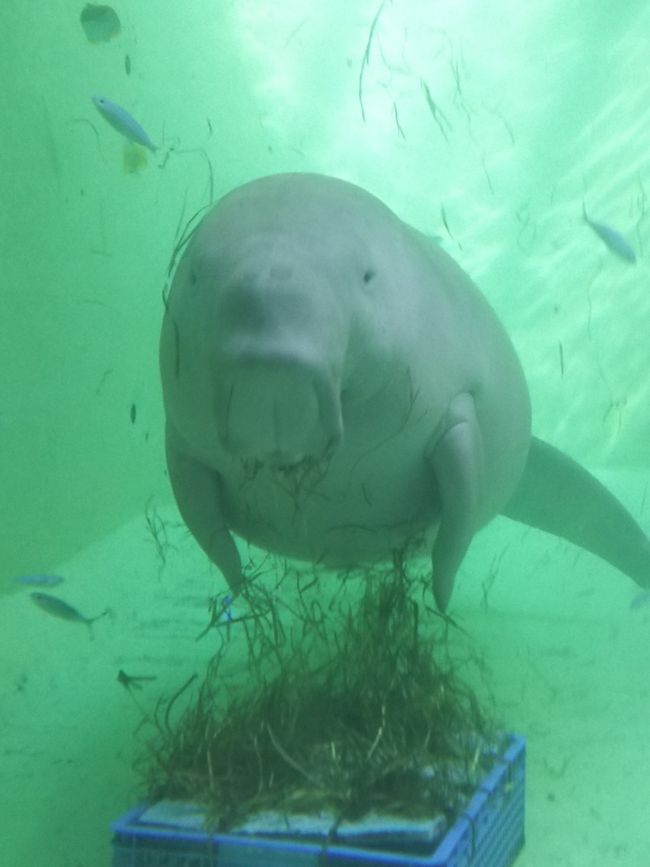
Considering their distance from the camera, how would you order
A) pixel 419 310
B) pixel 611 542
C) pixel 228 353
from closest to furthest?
1. pixel 228 353
2. pixel 419 310
3. pixel 611 542

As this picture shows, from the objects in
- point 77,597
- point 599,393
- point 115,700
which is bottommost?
point 115,700

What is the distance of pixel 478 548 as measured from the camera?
25.1ft

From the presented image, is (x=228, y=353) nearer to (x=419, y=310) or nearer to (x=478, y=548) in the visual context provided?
(x=419, y=310)

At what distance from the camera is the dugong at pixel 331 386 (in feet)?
8.16

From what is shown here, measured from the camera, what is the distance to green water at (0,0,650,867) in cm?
400

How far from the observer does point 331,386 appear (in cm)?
254

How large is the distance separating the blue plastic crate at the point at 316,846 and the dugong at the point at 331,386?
1.04m

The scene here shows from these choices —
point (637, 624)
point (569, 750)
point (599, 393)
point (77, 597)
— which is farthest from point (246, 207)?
point (599, 393)

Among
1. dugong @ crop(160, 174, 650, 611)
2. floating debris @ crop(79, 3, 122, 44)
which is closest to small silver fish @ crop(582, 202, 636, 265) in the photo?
dugong @ crop(160, 174, 650, 611)

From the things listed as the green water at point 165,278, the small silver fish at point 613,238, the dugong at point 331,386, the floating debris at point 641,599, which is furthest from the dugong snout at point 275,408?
the small silver fish at point 613,238

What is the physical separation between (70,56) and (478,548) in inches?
199

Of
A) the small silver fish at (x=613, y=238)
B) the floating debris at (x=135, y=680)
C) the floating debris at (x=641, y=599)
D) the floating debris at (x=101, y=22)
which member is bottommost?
the floating debris at (x=135, y=680)

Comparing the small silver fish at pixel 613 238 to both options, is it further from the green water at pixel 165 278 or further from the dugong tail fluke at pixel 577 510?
the green water at pixel 165 278

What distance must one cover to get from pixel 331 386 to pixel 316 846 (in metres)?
1.22
